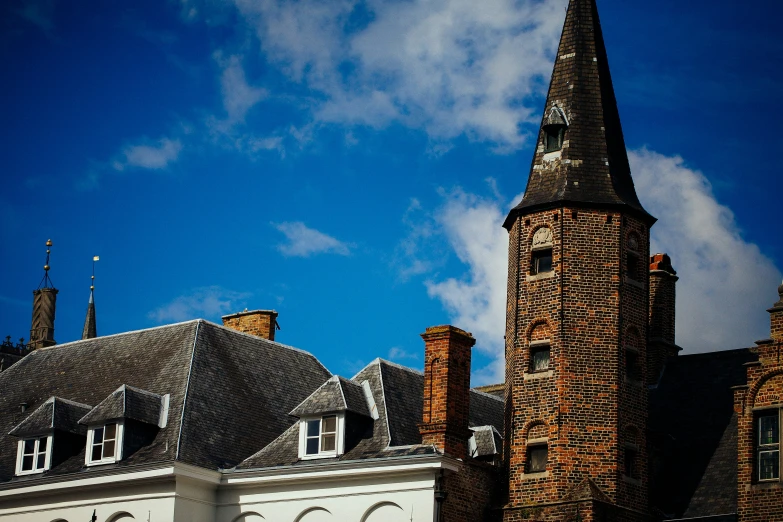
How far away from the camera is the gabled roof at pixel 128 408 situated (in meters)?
44.1

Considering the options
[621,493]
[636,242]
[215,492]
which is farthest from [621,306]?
[215,492]

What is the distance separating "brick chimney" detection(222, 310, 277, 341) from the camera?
173 ft

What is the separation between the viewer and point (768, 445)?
133ft

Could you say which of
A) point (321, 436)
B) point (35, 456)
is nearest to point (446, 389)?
point (321, 436)

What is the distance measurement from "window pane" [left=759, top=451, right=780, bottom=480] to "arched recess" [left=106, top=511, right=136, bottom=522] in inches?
679

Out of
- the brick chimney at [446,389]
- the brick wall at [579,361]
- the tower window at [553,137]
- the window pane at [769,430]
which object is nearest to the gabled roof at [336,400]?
the brick chimney at [446,389]

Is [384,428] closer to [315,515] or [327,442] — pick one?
Answer: [327,442]

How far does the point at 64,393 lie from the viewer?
50031 mm

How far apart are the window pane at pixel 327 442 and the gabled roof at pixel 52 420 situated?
25.9ft

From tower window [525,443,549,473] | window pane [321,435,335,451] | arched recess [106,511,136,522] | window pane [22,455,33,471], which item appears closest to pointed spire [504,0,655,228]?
tower window [525,443,549,473]

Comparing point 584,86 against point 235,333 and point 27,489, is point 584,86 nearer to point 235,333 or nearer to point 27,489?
point 235,333

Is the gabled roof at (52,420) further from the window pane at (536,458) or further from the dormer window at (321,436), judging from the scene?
the window pane at (536,458)

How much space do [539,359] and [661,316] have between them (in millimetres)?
9207

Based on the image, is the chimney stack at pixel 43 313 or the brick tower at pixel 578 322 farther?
the chimney stack at pixel 43 313
